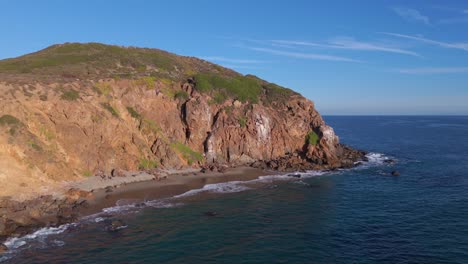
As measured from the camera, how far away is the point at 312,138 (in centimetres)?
8331

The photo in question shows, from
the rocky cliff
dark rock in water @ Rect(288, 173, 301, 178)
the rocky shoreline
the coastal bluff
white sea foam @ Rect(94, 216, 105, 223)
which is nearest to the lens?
the rocky shoreline

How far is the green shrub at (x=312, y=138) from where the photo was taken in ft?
271

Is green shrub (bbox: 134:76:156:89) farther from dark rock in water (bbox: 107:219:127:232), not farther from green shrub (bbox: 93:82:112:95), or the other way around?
dark rock in water (bbox: 107:219:127:232)

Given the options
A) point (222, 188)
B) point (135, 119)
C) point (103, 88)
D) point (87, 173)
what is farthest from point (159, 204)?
point (103, 88)

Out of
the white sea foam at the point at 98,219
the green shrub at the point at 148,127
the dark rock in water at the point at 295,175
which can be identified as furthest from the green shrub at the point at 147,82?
the white sea foam at the point at 98,219

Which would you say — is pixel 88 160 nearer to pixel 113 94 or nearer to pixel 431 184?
pixel 113 94

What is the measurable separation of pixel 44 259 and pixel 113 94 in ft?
144

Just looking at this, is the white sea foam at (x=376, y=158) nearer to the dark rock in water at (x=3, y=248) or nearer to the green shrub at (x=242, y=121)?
the green shrub at (x=242, y=121)

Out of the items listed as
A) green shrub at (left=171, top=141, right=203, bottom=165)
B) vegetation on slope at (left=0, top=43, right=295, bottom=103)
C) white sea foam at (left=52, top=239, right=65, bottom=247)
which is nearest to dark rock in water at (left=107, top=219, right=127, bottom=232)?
white sea foam at (left=52, top=239, right=65, bottom=247)

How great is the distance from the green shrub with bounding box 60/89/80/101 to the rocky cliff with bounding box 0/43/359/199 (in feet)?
0.73

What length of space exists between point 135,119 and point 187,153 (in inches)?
487

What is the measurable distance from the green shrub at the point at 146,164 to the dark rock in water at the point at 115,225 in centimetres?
2333

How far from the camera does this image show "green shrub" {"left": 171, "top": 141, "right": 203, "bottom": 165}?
71.9 meters

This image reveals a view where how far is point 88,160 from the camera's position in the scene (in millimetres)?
59031
